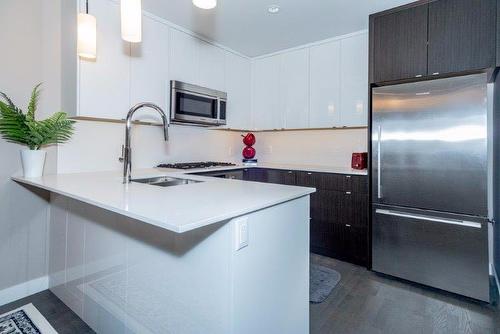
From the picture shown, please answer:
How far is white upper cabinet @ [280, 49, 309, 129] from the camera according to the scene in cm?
349

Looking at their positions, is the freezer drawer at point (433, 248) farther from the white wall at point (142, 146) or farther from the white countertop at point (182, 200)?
the white wall at point (142, 146)

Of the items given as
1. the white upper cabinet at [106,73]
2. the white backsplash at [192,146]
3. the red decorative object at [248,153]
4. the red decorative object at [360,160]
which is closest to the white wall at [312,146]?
the white backsplash at [192,146]

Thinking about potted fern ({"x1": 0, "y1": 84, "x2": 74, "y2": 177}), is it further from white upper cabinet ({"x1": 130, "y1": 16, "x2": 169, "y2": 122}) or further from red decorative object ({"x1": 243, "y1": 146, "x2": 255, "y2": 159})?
red decorative object ({"x1": 243, "y1": 146, "x2": 255, "y2": 159})

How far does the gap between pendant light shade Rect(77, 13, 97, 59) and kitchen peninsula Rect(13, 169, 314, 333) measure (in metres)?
0.98

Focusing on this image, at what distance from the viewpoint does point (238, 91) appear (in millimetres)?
3779

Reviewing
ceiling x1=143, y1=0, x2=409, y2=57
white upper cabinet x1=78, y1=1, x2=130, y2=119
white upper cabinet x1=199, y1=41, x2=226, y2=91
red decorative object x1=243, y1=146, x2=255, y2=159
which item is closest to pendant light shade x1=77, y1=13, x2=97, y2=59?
white upper cabinet x1=78, y1=1, x2=130, y2=119

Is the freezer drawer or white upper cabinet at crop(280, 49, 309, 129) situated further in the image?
white upper cabinet at crop(280, 49, 309, 129)

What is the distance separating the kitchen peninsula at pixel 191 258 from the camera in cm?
108

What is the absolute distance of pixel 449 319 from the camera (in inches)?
74.9

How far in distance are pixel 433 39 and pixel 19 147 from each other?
3424mm

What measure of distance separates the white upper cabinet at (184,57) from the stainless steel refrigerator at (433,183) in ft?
6.30

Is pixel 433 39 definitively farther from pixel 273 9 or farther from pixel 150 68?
pixel 150 68

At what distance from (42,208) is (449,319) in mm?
3167

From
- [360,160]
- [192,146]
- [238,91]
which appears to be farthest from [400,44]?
[192,146]
